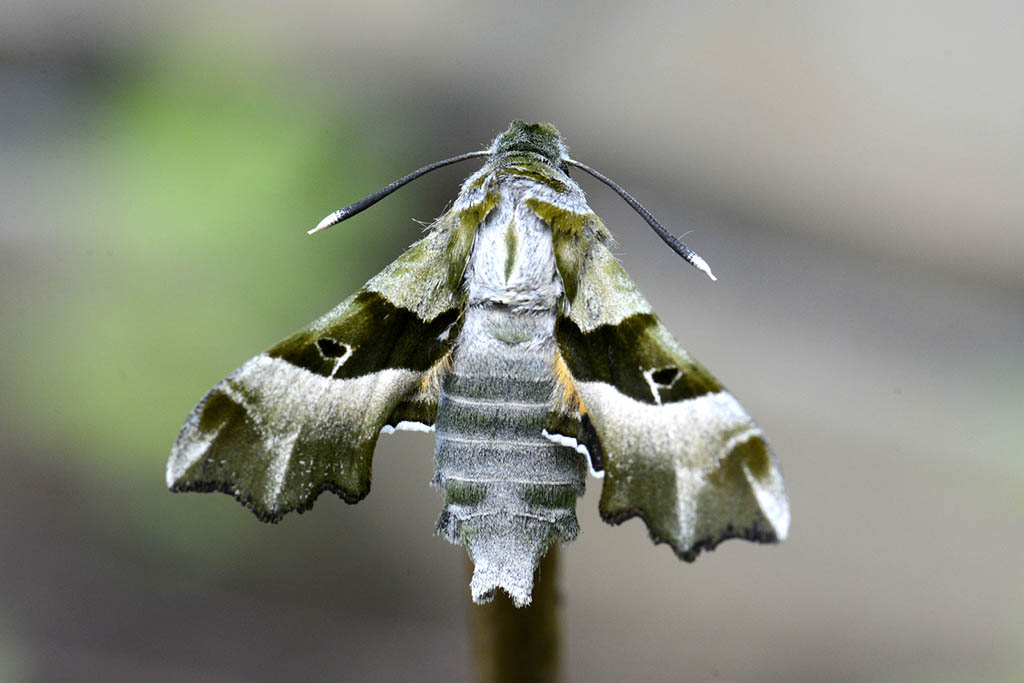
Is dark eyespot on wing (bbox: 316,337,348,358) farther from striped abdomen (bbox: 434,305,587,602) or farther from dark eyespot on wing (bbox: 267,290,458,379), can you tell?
striped abdomen (bbox: 434,305,587,602)

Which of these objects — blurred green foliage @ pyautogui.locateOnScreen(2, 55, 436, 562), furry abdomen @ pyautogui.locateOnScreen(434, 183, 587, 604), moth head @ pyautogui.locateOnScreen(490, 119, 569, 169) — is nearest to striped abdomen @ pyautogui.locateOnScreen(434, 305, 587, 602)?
furry abdomen @ pyautogui.locateOnScreen(434, 183, 587, 604)

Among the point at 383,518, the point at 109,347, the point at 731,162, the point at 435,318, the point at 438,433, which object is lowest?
the point at 438,433

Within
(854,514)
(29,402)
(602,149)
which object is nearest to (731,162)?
(602,149)

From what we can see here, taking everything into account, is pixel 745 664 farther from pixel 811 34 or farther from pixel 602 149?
pixel 811 34

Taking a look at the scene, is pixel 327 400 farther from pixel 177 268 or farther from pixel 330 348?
pixel 177 268

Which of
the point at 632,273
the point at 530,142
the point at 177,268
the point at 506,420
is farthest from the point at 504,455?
the point at 632,273
